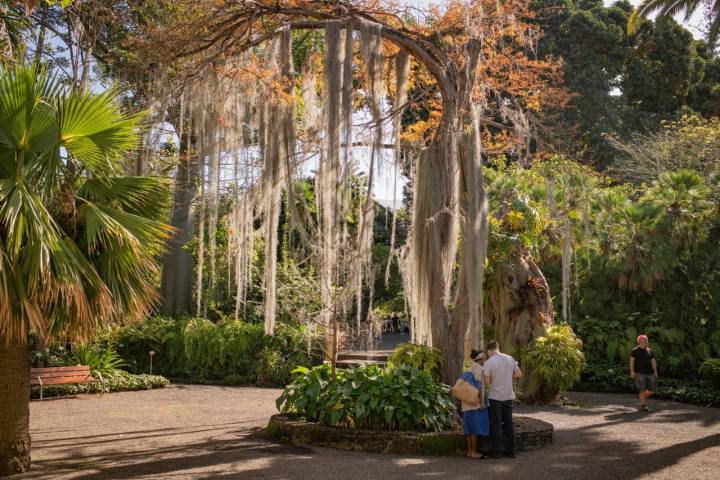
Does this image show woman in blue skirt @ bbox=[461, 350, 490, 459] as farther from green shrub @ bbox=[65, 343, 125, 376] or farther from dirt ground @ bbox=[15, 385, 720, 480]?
green shrub @ bbox=[65, 343, 125, 376]

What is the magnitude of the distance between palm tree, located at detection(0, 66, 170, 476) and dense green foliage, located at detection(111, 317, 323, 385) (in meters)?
8.98

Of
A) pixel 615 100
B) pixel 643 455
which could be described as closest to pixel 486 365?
pixel 643 455

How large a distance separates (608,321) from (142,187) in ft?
41.7

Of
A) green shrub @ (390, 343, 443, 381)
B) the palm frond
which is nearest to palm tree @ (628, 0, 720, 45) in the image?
green shrub @ (390, 343, 443, 381)

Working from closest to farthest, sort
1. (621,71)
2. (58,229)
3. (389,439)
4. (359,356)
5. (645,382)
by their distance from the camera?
(58,229) → (389,439) → (645,382) → (359,356) → (621,71)

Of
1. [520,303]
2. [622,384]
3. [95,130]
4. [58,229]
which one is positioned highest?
[95,130]

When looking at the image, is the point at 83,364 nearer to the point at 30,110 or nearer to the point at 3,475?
the point at 3,475

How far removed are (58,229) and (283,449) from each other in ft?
11.3

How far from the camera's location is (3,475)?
6.43m

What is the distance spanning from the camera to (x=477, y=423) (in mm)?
7734

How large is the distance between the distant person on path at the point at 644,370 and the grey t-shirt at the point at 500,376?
5.36 m

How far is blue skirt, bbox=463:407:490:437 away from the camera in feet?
25.3

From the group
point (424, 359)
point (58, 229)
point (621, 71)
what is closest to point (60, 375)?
point (424, 359)

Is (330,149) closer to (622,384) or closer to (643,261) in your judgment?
(622,384)
